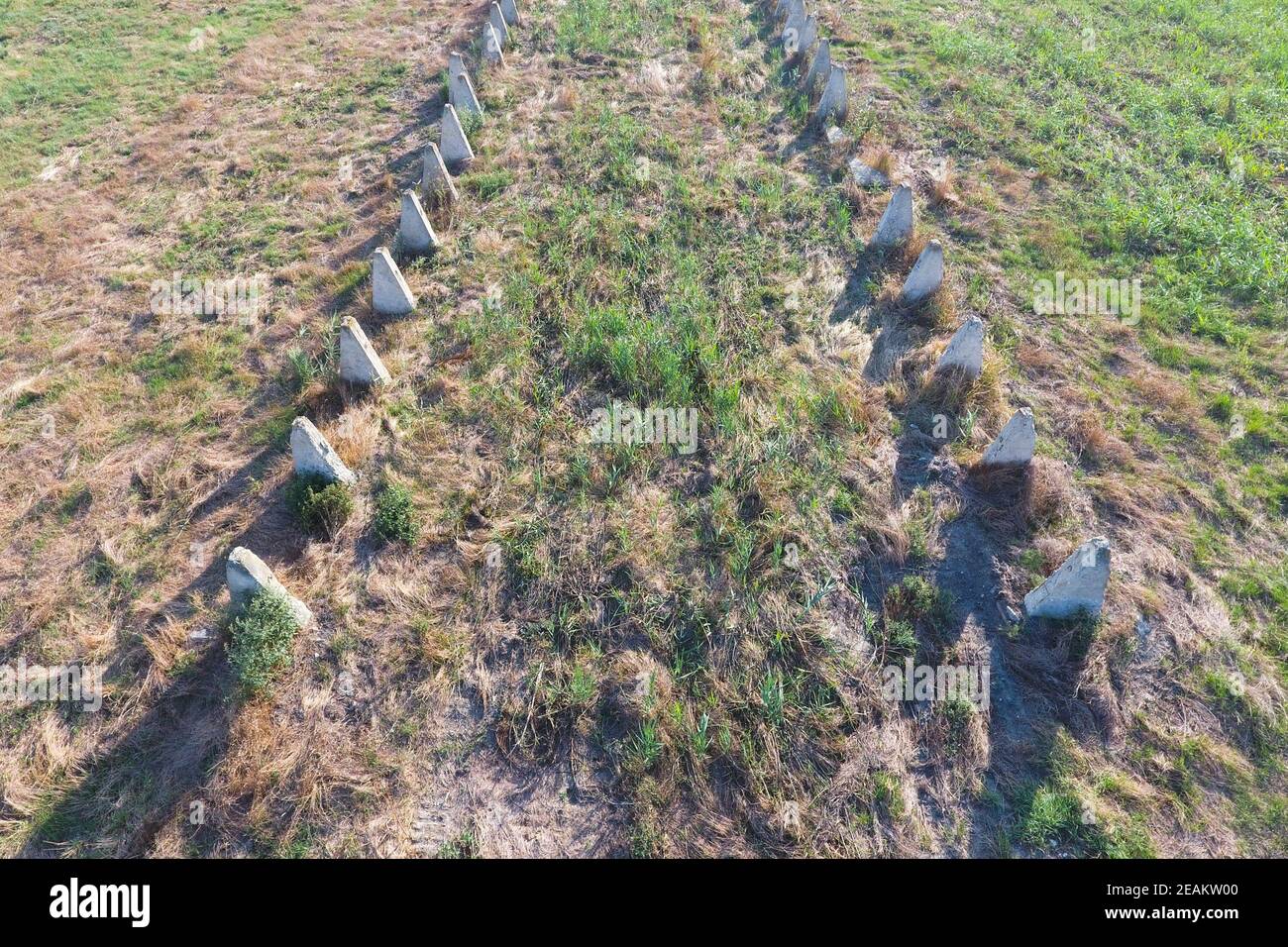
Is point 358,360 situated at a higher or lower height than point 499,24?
lower

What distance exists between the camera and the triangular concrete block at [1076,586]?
4691mm

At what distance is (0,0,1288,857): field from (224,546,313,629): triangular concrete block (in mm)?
282

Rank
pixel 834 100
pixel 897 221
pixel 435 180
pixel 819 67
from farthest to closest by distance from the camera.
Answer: pixel 819 67
pixel 834 100
pixel 435 180
pixel 897 221

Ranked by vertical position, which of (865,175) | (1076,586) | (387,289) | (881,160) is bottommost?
(1076,586)

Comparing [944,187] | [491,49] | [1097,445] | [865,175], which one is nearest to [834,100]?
[865,175]

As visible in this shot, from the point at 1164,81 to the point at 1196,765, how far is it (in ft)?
39.5

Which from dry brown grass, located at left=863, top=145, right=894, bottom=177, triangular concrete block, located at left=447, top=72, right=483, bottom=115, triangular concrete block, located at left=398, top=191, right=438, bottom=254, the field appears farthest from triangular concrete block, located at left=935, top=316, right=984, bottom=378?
triangular concrete block, located at left=447, top=72, right=483, bottom=115

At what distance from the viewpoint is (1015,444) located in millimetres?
5773

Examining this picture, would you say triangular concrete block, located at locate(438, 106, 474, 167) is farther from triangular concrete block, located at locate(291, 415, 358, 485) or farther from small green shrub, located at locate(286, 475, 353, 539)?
small green shrub, located at locate(286, 475, 353, 539)

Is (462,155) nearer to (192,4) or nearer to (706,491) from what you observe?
(706,491)

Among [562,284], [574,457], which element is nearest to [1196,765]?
[574,457]

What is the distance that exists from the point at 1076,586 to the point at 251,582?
629cm

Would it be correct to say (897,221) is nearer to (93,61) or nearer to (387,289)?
(387,289)

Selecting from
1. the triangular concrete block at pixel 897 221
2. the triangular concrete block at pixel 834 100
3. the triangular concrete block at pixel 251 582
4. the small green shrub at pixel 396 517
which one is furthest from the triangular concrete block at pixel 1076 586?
the triangular concrete block at pixel 834 100
